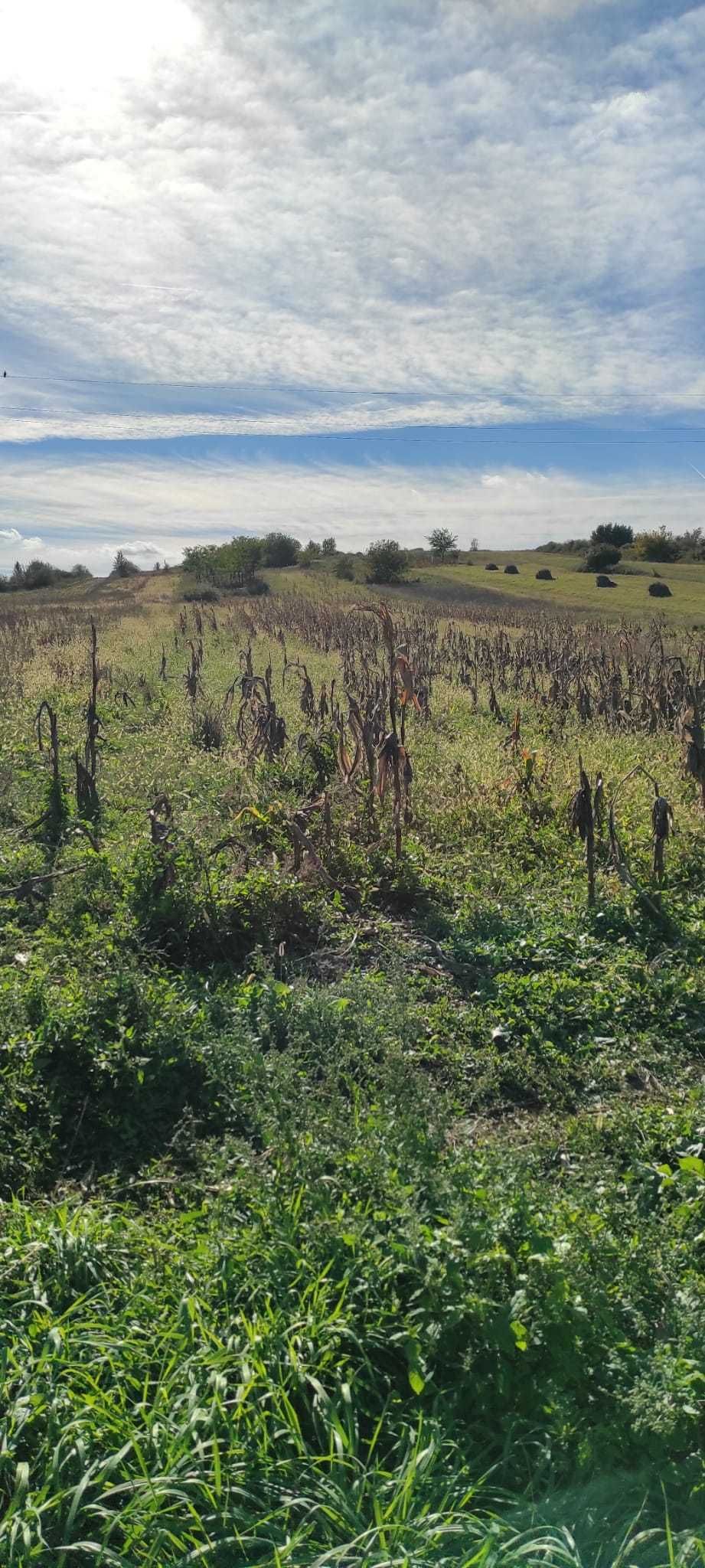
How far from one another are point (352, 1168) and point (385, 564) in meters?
43.5

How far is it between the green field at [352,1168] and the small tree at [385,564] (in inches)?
1450

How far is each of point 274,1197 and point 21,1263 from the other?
0.76 metres

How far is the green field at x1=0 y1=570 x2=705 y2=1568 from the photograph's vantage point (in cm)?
204

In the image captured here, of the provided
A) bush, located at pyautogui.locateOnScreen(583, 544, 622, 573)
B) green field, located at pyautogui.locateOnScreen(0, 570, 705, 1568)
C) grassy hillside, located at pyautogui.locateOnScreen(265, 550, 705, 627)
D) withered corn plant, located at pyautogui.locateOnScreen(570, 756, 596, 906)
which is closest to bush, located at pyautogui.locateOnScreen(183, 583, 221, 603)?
grassy hillside, located at pyautogui.locateOnScreen(265, 550, 705, 627)

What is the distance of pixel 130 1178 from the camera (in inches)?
129

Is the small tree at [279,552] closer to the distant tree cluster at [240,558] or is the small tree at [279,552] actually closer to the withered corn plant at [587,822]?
the distant tree cluster at [240,558]

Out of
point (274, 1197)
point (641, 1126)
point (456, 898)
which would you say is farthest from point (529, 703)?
point (274, 1197)

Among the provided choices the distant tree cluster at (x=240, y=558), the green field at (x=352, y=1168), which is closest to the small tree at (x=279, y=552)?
the distant tree cluster at (x=240, y=558)

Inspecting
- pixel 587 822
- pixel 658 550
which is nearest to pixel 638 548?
pixel 658 550

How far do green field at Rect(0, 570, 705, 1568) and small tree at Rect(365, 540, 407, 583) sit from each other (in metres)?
36.8

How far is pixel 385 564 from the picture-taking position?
44.7 m

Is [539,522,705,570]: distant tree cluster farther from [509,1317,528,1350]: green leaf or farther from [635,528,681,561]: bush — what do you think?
[509,1317,528,1350]: green leaf

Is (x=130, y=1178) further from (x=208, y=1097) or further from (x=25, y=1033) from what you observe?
(x=25, y=1033)

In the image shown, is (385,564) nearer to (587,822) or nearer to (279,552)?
(279,552)
